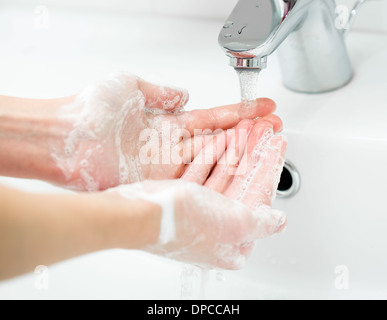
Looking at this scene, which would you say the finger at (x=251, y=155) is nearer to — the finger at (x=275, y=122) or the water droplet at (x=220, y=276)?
the finger at (x=275, y=122)

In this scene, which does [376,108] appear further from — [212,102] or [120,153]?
[120,153]

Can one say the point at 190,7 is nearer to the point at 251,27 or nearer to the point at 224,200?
the point at 251,27

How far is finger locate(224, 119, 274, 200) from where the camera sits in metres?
0.62

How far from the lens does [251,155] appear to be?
64 cm

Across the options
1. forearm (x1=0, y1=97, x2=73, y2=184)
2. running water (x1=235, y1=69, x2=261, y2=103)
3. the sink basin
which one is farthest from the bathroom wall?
forearm (x1=0, y1=97, x2=73, y2=184)

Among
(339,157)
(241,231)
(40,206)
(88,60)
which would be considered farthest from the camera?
(88,60)

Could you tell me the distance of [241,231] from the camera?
520mm

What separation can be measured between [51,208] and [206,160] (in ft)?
0.93

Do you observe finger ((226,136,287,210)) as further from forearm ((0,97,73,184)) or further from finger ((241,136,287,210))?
forearm ((0,97,73,184))

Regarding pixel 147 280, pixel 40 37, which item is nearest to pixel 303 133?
pixel 147 280

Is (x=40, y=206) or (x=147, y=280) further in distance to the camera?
(x=147, y=280)

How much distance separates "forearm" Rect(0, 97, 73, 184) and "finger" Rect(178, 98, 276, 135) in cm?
16

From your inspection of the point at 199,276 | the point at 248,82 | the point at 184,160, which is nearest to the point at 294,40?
the point at 248,82
